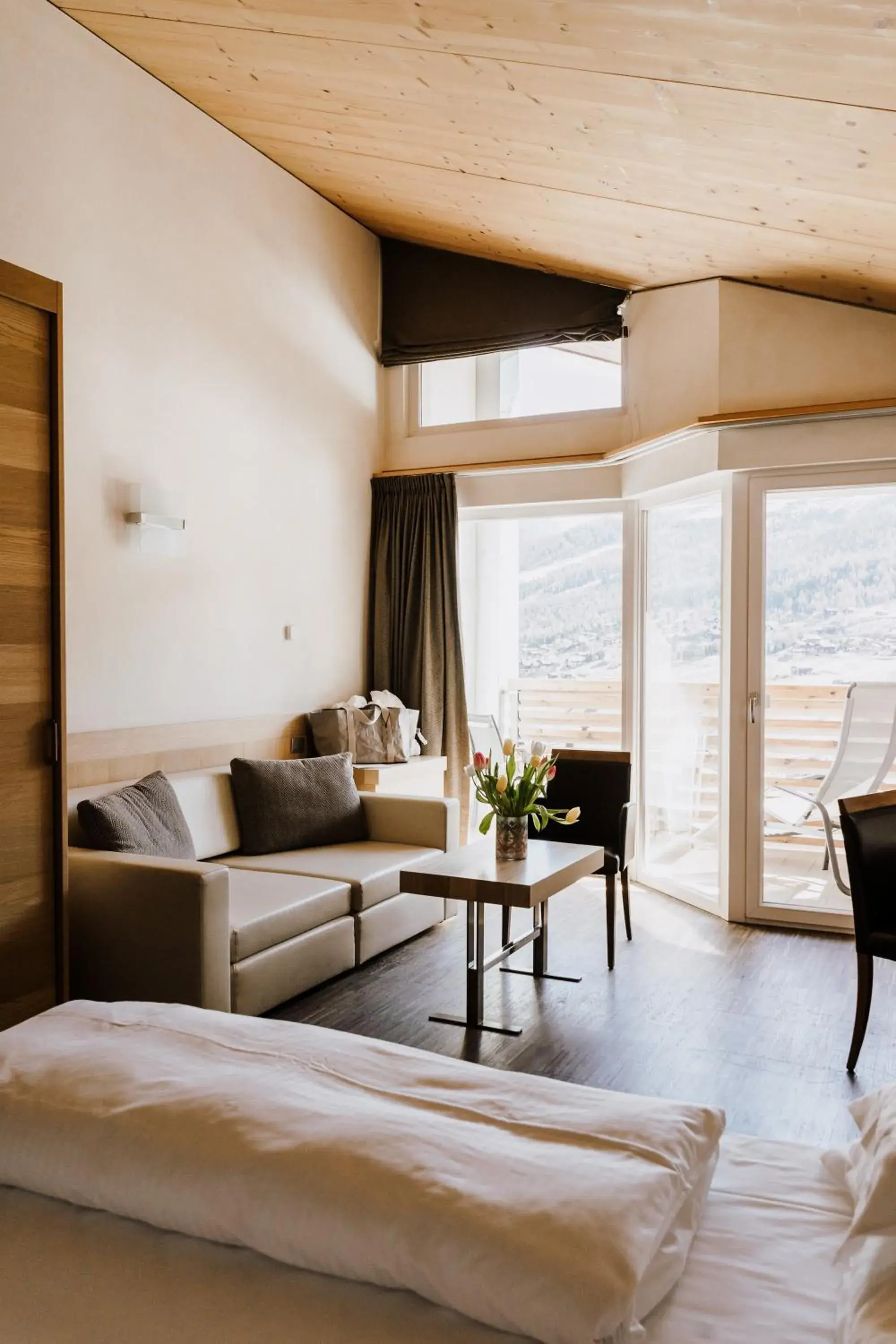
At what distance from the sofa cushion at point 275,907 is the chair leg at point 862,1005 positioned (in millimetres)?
1856

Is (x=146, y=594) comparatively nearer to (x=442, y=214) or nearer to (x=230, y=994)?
(x=230, y=994)

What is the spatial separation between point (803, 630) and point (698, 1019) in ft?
6.59

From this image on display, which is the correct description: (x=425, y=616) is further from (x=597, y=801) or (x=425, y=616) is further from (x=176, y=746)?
(x=176, y=746)

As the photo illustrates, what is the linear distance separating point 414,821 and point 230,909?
1405mm

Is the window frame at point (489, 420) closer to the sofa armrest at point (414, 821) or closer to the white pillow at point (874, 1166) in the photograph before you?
the sofa armrest at point (414, 821)

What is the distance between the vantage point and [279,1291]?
1195 mm

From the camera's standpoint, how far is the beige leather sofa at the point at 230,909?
3227 mm

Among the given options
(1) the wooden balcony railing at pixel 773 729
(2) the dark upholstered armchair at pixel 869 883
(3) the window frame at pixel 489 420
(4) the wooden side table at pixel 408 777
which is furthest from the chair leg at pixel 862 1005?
(3) the window frame at pixel 489 420

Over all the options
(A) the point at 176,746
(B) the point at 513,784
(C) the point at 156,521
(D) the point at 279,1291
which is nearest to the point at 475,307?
(C) the point at 156,521

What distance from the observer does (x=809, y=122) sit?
318 cm

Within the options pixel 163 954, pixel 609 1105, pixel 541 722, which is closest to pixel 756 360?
pixel 541 722

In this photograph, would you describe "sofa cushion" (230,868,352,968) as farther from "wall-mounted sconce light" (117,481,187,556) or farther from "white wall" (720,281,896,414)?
"white wall" (720,281,896,414)

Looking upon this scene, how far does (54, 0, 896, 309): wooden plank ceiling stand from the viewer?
2836 mm

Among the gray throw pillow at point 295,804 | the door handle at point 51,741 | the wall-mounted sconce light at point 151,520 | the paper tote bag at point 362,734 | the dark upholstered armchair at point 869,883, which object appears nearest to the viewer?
the door handle at point 51,741
